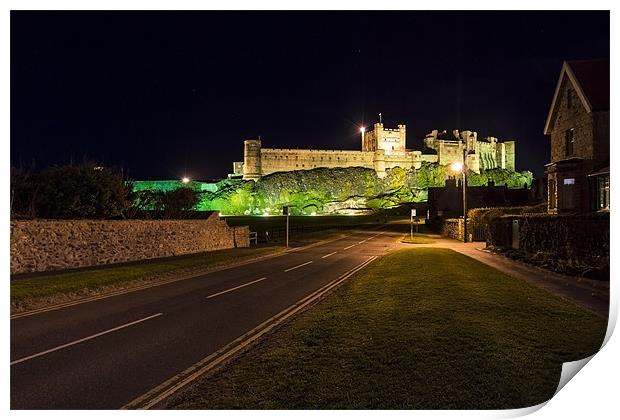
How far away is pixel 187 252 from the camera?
32.0m

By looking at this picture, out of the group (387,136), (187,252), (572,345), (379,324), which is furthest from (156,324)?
(387,136)

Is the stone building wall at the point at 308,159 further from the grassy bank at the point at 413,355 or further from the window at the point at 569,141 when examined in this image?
the grassy bank at the point at 413,355

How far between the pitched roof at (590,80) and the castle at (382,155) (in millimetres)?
135066

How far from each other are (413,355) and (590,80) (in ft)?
93.9

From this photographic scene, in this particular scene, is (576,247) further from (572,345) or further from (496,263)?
(572,345)

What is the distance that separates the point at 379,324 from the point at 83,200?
788 inches

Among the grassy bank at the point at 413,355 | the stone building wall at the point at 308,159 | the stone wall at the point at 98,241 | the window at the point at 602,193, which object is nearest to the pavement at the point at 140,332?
the grassy bank at the point at 413,355

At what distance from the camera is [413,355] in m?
8.19

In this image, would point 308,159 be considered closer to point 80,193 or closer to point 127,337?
point 80,193

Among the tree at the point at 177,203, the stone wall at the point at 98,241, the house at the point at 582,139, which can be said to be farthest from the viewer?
the tree at the point at 177,203

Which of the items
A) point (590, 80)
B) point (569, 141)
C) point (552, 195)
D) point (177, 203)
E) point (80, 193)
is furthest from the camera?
point (177, 203)

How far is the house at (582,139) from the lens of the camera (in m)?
28.9

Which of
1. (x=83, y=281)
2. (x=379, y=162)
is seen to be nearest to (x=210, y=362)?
(x=83, y=281)

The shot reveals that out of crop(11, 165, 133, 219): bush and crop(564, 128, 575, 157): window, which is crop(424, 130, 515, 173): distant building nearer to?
crop(564, 128, 575, 157): window
